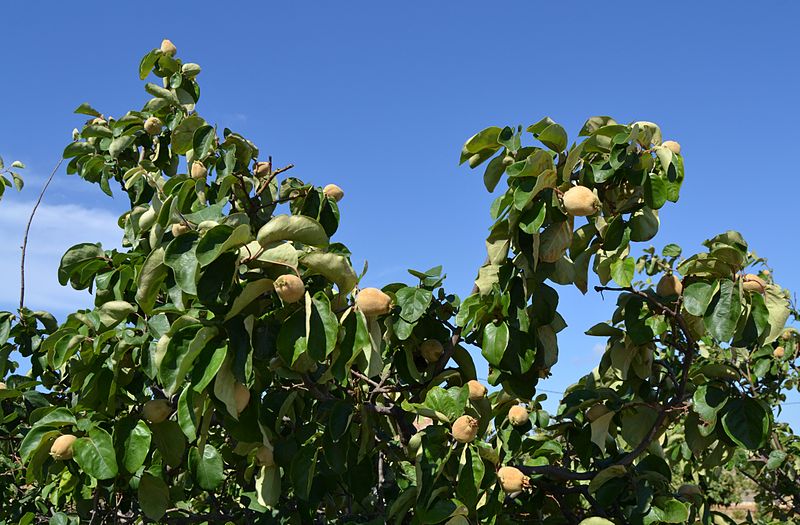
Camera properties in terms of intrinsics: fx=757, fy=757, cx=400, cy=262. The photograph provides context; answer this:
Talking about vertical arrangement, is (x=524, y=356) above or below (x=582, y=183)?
below

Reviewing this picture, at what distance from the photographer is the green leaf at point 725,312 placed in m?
1.74

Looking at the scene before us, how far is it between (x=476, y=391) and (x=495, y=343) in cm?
20

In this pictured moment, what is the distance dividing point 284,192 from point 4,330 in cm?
108

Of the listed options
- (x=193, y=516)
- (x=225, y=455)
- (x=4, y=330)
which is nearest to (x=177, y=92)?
(x=4, y=330)

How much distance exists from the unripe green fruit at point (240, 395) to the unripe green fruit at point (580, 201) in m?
0.83

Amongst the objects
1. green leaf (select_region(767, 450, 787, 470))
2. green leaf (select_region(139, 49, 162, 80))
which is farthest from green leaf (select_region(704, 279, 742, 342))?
green leaf (select_region(139, 49, 162, 80))

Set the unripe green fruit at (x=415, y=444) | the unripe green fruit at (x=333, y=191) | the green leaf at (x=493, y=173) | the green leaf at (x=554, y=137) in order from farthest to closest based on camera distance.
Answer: the unripe green fruit at (x=333, y=191)
the green leaf at (x=493, y=173)
the unripe green fruit at (x=415, y=444)
the green leaf at (x=554, y=137)

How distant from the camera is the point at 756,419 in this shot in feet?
6.11

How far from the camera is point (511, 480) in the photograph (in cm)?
187

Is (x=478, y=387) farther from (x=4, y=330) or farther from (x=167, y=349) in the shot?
(x=4, y=330)

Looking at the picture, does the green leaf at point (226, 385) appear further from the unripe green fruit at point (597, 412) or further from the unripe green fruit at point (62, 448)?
the unripe green fruit at point (597, 412)

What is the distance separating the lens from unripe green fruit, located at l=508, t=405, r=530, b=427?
2.23m

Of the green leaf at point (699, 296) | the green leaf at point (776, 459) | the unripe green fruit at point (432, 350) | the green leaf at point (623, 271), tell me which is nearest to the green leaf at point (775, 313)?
the green leaf at point (699, 296)

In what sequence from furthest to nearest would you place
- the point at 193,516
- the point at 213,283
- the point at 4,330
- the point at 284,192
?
the point at 284,192 < the point at 4,330 < the point at 193,516 < the point at 213,283
